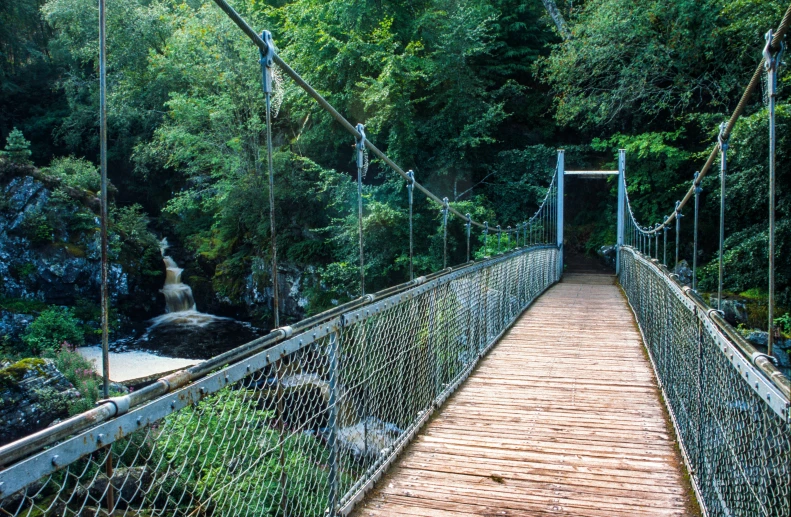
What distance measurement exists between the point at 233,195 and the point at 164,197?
19.1ft

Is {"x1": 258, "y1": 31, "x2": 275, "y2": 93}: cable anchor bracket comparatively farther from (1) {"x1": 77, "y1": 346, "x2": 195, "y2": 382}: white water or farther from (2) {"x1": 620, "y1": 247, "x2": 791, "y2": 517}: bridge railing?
(1) {"x1": 77, "y1": 346, "x2": 195, "y2": 382}: white water

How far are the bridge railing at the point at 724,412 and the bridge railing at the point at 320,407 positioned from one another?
104 centimetres

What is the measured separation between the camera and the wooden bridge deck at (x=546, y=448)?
2062mm

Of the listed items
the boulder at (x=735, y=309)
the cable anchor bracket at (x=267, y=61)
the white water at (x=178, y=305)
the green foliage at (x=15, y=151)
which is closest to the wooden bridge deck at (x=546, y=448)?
the cable anchor bracket at (x=267, y=61)

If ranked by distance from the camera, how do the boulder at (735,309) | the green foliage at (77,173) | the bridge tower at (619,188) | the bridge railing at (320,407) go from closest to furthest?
the bridge railing at (320,407), the boulder at (735,309), the bridge tower at (619,188), the green foliage at (77,173)

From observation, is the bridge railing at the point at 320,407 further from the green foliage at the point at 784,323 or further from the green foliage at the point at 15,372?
the green foliage at the point at 784,323

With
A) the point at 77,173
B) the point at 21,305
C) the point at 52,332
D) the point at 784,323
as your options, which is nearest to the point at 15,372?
the point at 52,332

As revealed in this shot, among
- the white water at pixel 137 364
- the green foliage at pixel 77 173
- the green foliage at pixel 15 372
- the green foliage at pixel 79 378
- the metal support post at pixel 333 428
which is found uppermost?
the green foliage at pixel 77 173

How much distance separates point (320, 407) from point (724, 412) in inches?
79.3

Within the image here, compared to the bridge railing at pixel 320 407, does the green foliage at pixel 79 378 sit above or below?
below

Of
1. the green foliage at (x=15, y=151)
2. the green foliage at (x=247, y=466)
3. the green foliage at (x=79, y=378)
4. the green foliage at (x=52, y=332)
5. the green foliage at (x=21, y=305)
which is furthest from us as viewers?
the green foliage at (x=15, y=151)

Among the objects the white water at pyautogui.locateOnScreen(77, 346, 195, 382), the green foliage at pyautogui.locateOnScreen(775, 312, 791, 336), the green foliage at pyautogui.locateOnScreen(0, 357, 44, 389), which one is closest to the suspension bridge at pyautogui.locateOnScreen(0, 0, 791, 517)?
the green foliage at pyautogui.locateOnScreen(0, 357, 44, 389)

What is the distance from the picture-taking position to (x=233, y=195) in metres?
12.3

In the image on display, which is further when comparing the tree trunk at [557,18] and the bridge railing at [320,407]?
the tree trunk at [557,18]
